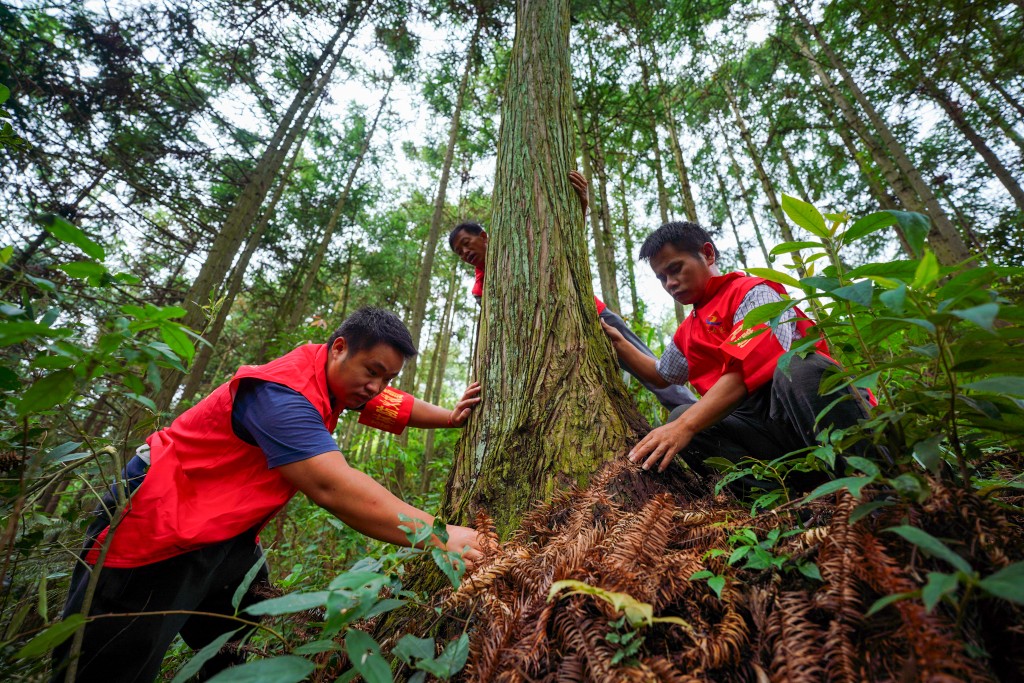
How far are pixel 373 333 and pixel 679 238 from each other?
5.82 feet

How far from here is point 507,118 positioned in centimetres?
263

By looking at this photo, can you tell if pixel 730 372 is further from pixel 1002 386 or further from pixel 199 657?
pixel 199 657

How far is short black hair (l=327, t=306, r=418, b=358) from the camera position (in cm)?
209

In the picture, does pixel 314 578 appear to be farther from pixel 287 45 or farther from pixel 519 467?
pixel 287 45

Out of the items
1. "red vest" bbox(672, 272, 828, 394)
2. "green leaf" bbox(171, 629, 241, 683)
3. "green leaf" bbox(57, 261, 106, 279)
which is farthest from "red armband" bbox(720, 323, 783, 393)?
"green leaf" bbox(57, 261, 106, 279)

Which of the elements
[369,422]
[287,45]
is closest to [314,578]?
[369,422]

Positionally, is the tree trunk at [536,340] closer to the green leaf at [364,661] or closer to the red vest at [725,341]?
the red vest at [725,341]

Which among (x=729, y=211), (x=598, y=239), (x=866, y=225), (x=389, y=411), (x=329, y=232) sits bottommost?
(x=389, y=411)

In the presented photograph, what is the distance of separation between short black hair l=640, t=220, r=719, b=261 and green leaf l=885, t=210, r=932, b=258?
1459mm

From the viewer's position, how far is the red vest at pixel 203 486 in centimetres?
164

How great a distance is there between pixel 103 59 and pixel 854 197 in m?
15.6

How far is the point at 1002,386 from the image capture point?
0.74 meters

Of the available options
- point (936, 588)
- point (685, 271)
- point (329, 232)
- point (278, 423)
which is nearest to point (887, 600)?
point (936, 588)

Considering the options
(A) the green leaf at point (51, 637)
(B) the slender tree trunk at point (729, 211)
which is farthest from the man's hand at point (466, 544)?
(B) the slender tree trunk at point (729, 211)
